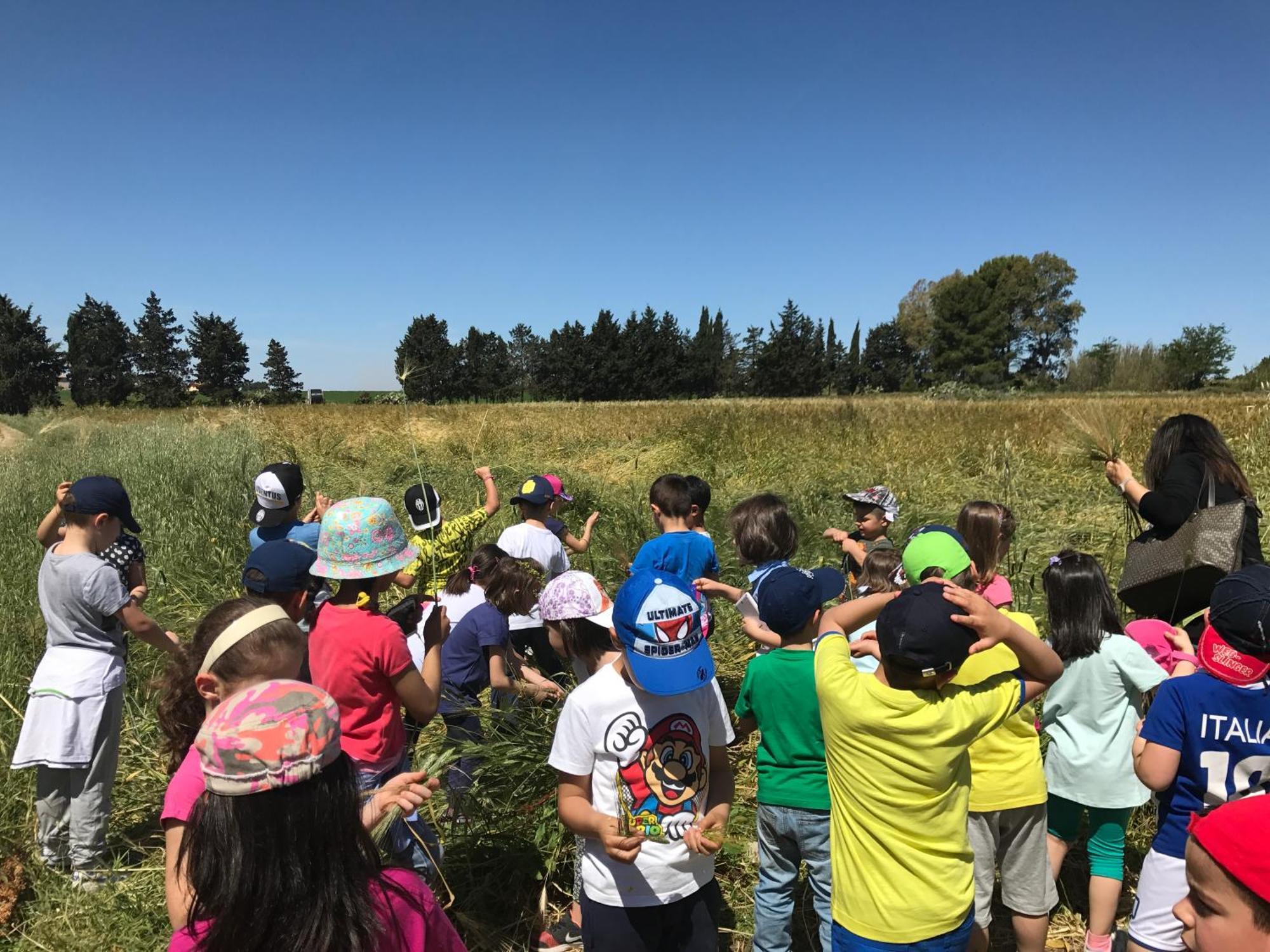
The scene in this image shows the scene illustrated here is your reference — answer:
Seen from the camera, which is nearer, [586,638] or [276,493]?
[586,638]

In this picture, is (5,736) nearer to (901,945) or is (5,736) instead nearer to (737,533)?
(737,533)

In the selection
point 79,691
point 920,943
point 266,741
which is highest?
point 266,741

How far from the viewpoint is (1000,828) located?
235 cm

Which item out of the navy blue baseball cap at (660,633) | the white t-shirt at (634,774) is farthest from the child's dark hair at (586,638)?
the navy blue baseball cap at (660,633)

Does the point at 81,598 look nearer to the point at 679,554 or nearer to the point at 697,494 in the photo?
the point at 679,554

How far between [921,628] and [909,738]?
0.32m

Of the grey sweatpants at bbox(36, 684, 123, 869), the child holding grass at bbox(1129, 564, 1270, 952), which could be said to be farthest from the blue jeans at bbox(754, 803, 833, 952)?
the grey sweatpants at bbox(36, 684, 123, 869)

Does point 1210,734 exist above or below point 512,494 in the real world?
above

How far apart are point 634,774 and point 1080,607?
70.5 inches

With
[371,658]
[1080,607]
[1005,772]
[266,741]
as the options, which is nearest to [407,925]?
[266,741]

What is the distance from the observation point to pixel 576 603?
6.83ft

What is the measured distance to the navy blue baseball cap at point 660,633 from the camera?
1.72m

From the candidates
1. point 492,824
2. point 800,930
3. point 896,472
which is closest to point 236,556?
point 492,824

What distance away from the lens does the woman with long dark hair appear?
3.42 ft
